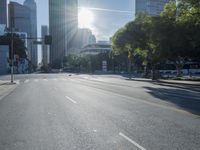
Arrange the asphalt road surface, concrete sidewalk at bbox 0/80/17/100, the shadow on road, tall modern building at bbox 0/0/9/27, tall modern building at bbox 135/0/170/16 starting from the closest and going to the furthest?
the asphalt road surface, the shadow on road, concrete sidewalk at bbox 0/80/17/100, tall modern building at bbox 135/0/170/16, tall modern building at bbox 0/0/9/27

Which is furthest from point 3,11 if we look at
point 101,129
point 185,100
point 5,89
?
point 101,129

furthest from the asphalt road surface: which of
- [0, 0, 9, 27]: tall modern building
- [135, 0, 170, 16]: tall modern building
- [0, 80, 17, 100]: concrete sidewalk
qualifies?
[0, 0, 9, 27]: tall modern building

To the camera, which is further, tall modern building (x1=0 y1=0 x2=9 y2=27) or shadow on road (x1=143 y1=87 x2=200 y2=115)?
tall modern building (x1=0 y1=0 x2=9 y2=27)

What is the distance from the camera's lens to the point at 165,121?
38.2 ft

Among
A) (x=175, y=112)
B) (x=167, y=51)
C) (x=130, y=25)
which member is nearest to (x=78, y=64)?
(x=130, y=25)

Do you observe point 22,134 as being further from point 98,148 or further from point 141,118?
point 141,118

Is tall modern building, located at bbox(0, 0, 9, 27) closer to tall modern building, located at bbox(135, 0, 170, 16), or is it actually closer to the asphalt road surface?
tall modern building, located at bbox(135, 0, 170, 16)

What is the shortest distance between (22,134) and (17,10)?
16353 cm

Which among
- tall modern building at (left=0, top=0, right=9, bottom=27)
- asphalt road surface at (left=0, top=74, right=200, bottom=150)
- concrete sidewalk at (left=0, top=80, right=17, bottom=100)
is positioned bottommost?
concrete sidewalk at (left=0, top=80, right=17, bottom=100)

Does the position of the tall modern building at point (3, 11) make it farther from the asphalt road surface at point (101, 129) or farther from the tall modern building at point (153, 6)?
the asphalt road surface at point (101, 129)

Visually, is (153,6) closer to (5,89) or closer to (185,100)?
(5,89)

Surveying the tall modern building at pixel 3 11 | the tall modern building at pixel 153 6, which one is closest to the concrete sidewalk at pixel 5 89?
the tall modern building at pixel 153 6

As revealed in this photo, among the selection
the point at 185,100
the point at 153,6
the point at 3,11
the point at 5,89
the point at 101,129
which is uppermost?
the point at 3,11

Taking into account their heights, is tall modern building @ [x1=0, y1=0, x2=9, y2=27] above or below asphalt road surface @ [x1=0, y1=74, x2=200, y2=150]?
above
